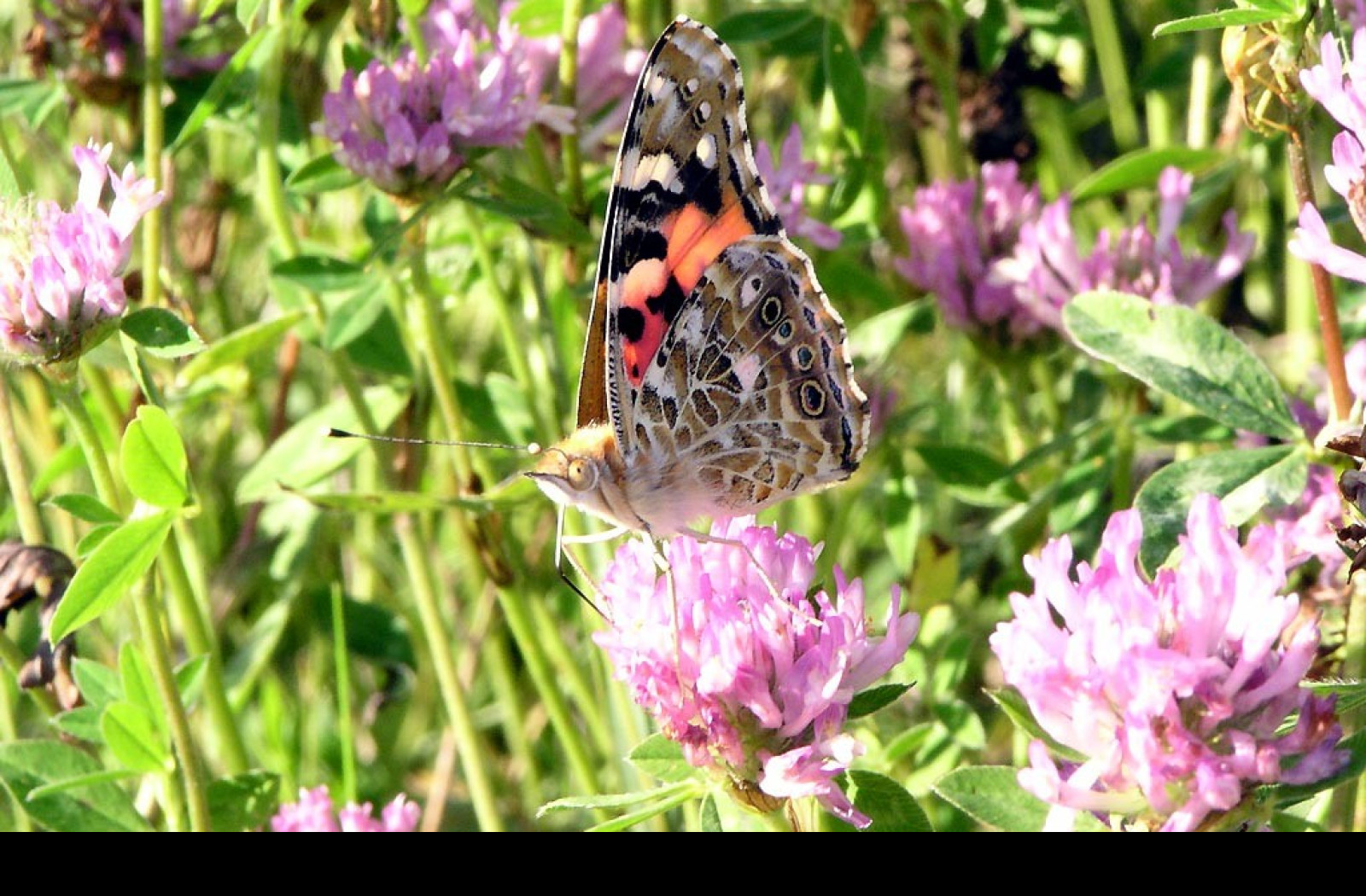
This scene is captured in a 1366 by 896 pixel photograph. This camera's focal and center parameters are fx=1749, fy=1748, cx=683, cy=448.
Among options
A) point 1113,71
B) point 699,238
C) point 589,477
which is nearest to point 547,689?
point 589,477

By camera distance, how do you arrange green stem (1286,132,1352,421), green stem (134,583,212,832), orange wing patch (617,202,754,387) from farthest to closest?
orange wing patch (617,202,754,387), green stem (134,583,212,832), green stem (1286,132,1352,421)

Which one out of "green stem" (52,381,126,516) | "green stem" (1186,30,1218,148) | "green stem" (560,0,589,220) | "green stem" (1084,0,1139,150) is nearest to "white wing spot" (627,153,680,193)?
"green stem" (560,0,589,220)

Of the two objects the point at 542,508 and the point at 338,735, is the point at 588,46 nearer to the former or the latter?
the point at 542,508

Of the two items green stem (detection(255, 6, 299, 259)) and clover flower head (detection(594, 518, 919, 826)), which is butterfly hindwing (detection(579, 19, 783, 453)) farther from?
green stem (detection(255, 6, 299, 259))

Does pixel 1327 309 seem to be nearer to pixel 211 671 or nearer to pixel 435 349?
pixel 435 349

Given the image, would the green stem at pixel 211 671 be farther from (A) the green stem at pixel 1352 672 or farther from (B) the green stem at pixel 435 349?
(A) the green stem at pixel 1352 672
